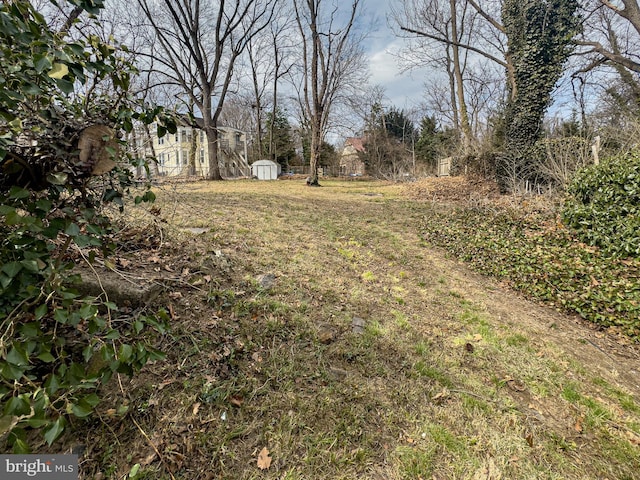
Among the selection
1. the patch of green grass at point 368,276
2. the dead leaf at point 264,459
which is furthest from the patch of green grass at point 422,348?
the dead leaf at point 264,459

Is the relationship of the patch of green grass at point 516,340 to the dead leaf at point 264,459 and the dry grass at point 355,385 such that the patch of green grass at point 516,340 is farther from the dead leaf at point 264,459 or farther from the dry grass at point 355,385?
the dead leaf at point 264,459

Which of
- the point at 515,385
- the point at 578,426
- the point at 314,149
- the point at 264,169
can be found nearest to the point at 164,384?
the point at 515,385

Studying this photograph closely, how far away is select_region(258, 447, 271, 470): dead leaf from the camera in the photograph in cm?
145

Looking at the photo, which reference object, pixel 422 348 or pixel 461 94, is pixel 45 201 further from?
pixel 461 94

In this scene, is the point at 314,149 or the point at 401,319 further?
the point at 314,149

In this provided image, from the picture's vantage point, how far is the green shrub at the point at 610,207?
3.98 m

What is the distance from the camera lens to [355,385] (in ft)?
6.46

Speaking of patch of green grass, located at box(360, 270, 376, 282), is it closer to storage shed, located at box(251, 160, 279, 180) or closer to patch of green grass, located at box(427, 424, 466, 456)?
patch of green grass, located at box(427, 424, 466, 456)

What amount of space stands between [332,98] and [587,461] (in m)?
18.5

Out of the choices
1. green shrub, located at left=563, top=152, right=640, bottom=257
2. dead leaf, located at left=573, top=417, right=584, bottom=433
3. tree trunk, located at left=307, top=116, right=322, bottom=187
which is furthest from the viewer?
tree trunk, located at left=307, top=116, right=322, bottom=187

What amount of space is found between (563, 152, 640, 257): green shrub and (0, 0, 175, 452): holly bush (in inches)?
220

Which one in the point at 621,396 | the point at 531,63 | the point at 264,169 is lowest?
the point at 621,396

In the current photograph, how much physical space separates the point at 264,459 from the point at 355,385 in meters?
0.73

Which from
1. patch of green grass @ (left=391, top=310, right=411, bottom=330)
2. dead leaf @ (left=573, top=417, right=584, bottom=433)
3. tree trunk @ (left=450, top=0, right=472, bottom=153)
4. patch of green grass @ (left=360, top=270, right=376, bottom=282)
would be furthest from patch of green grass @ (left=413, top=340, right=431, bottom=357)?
tree trunk @ (left=450, top=0, right=472, bottom=153)
